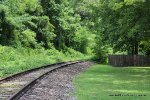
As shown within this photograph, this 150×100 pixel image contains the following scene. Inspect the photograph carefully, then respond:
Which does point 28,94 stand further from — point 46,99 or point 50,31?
point 50,31

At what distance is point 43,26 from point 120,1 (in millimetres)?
24071

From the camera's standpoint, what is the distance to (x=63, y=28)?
2638 inches

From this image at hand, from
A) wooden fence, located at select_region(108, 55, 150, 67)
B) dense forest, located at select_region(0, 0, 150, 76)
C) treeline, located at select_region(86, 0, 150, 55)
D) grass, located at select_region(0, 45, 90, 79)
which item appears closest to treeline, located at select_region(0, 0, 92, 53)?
dense forest, located at select_region(0, 0, 150, 76)

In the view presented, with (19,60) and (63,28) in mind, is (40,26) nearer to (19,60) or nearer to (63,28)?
(63,28)

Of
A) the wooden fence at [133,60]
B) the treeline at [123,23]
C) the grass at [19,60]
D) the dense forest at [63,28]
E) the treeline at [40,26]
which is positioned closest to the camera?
the grass at [19,60]

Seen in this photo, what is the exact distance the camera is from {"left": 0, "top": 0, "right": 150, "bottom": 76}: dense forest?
3331 centimetres

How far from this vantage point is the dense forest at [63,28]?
33.3 metres

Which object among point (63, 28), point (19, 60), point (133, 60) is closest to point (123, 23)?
point (19, 60)

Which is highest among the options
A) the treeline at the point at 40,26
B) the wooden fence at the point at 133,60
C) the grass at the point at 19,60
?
the treeline at the point at 40,26

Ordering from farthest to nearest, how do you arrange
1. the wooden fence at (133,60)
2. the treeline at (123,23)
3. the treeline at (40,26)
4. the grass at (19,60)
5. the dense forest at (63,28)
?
1. the wooden fence at (133,60)
2. the treeline at (40,26)
3. the dense forest at (63,28)
4. the treeline at (123,23)
5. the grass at (19,60)

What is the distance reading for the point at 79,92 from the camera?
17.9 m

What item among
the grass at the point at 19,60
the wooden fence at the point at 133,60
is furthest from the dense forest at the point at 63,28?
the wooden fence at the point at 133,60

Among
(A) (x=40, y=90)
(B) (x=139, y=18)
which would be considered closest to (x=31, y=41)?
(B) (x=139, y=18)

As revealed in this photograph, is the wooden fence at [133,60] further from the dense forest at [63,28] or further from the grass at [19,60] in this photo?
the grass at [19,60]
